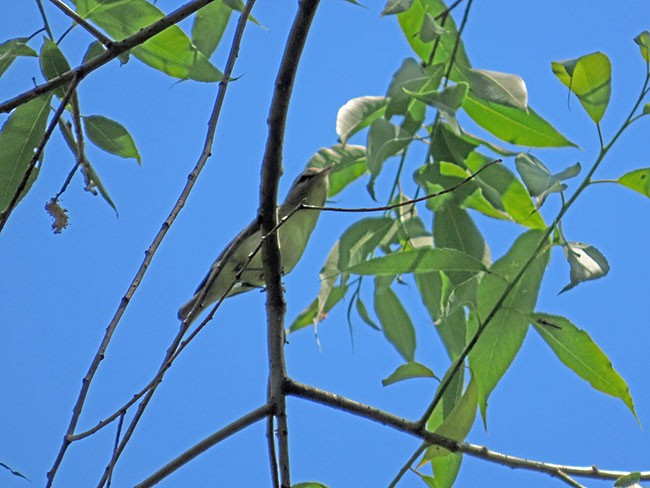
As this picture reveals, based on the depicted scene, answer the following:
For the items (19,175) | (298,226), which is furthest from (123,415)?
(298,226)

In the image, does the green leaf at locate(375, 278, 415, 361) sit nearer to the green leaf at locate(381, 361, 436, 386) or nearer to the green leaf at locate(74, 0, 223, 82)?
the green leaf at locate(381, 361, 436, 386)

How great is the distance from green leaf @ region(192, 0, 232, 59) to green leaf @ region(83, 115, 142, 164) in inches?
5.5

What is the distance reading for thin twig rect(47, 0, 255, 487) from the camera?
69cm

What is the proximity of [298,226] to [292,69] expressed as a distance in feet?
0.85

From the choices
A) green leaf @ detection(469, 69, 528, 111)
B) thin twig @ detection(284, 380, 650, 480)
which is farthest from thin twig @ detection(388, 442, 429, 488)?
green leaf @ detection(469, 69, 528, 111)

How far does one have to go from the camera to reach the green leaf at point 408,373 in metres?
0.82

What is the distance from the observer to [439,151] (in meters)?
0.91

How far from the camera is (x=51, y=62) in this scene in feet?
2.65

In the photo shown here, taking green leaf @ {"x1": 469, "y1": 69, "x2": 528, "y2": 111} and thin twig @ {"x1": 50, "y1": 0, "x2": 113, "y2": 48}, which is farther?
green leaf @ {"x1": 469, "y1": 69, "x2": 528, "y2": 111}

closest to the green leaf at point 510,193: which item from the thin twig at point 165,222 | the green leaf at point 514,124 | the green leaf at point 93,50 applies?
the green leaf at point 514,124

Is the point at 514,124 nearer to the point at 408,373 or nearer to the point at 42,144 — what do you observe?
the point at 408,373

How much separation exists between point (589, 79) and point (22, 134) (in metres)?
0.48

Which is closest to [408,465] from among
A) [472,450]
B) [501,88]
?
[472,450]

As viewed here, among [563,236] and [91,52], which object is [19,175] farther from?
[563,236]
